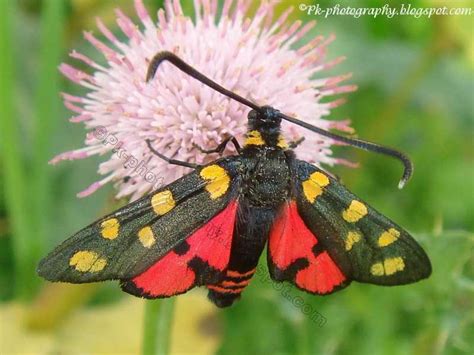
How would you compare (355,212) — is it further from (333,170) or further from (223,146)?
(333,170)

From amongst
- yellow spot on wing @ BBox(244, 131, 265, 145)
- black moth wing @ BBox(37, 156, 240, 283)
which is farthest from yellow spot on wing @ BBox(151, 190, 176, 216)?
yellow spot on wing @ BBox(244, 131, 265, 145)

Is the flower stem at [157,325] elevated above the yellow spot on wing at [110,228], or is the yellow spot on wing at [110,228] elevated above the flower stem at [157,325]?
the yellow spot on wing at [110,228]

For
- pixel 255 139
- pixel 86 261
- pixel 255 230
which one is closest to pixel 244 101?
pixel 255 139

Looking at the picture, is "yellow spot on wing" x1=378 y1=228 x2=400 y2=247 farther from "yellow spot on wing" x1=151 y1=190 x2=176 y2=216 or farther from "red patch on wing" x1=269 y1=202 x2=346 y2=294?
"yellow spot on wing" x1=151 y1=190 x2=176 y2=216

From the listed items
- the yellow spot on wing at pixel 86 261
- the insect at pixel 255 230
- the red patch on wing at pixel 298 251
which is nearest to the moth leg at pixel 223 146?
the insect at pixel 255 230

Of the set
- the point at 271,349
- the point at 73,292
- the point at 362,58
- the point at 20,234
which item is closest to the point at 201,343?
the point at 271,349

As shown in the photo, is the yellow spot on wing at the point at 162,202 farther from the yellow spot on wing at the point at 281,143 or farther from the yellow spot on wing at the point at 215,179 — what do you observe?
the yellow spot on wing at the point at 281,143

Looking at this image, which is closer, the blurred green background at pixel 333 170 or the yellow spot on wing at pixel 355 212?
the yellow spot on wing at pixel 355 212
